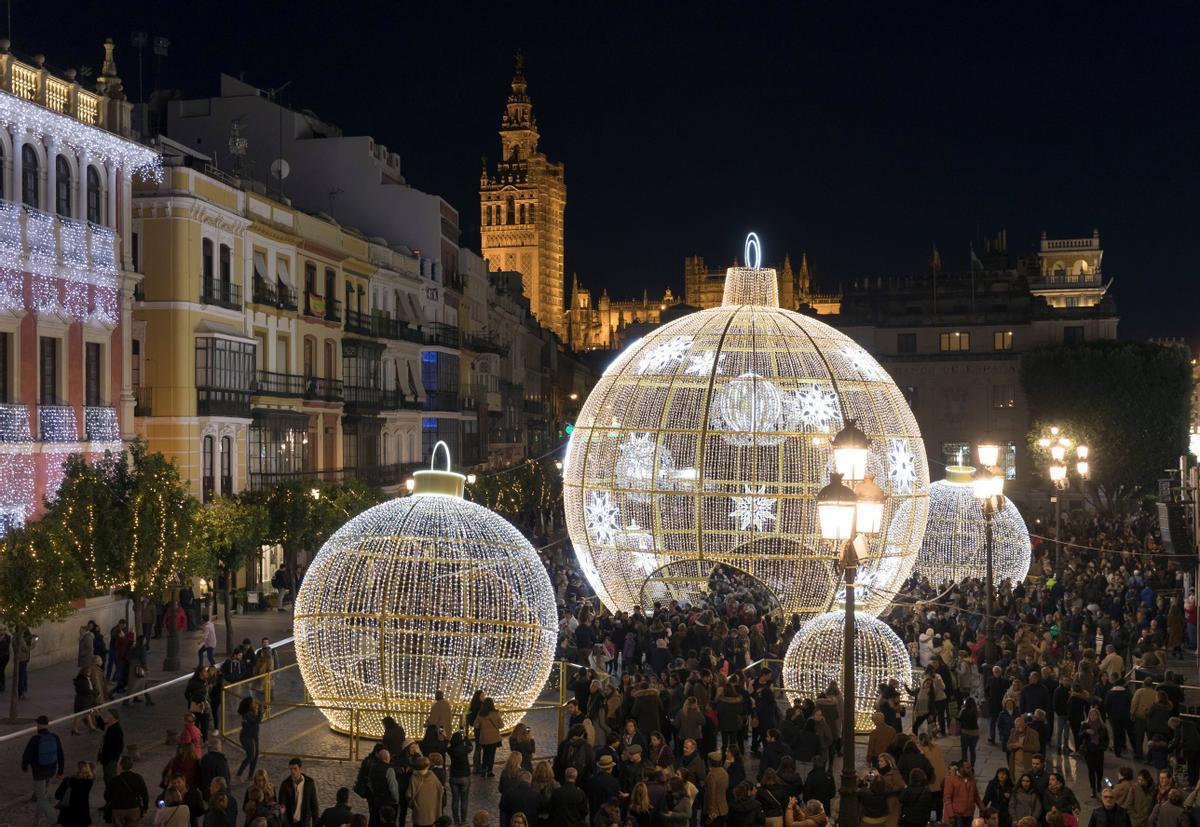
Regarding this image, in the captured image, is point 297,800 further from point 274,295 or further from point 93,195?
point 274,295

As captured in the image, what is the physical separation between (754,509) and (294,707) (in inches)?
330

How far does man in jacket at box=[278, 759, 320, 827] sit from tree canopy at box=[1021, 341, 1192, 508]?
49773mm

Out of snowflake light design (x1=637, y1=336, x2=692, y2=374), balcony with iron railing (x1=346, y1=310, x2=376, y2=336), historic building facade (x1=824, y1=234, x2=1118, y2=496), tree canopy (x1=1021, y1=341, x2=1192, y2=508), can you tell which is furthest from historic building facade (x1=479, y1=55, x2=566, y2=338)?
snowflake light design (x1=637, y1=336, x2=692, y2=374)

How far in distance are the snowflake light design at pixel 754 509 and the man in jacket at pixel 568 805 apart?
35.2 ft

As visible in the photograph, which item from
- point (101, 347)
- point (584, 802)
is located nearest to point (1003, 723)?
point (584, 802)

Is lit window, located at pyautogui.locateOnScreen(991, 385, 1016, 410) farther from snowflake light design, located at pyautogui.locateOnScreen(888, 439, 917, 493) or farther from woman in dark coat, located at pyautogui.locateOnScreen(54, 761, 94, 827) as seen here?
woman in dark coat, located at pyautogui.locateOnScreen(54, 761, 94, 827)

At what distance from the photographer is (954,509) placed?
101 feet

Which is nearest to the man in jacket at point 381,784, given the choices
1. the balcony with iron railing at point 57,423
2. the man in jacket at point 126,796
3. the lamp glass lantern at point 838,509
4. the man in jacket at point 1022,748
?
the man in jacket at point 126,796

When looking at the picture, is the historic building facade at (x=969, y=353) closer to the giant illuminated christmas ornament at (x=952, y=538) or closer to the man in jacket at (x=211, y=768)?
the giant illuminated christmas ornament at (x=952, y=538)

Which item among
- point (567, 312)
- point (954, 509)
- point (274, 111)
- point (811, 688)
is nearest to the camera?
point (811, 688)

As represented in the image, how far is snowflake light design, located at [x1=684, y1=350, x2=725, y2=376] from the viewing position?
2447 cm

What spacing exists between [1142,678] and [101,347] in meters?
20.7

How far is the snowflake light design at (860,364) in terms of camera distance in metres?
24.5

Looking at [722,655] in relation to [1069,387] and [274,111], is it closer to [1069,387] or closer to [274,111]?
[274,111]
